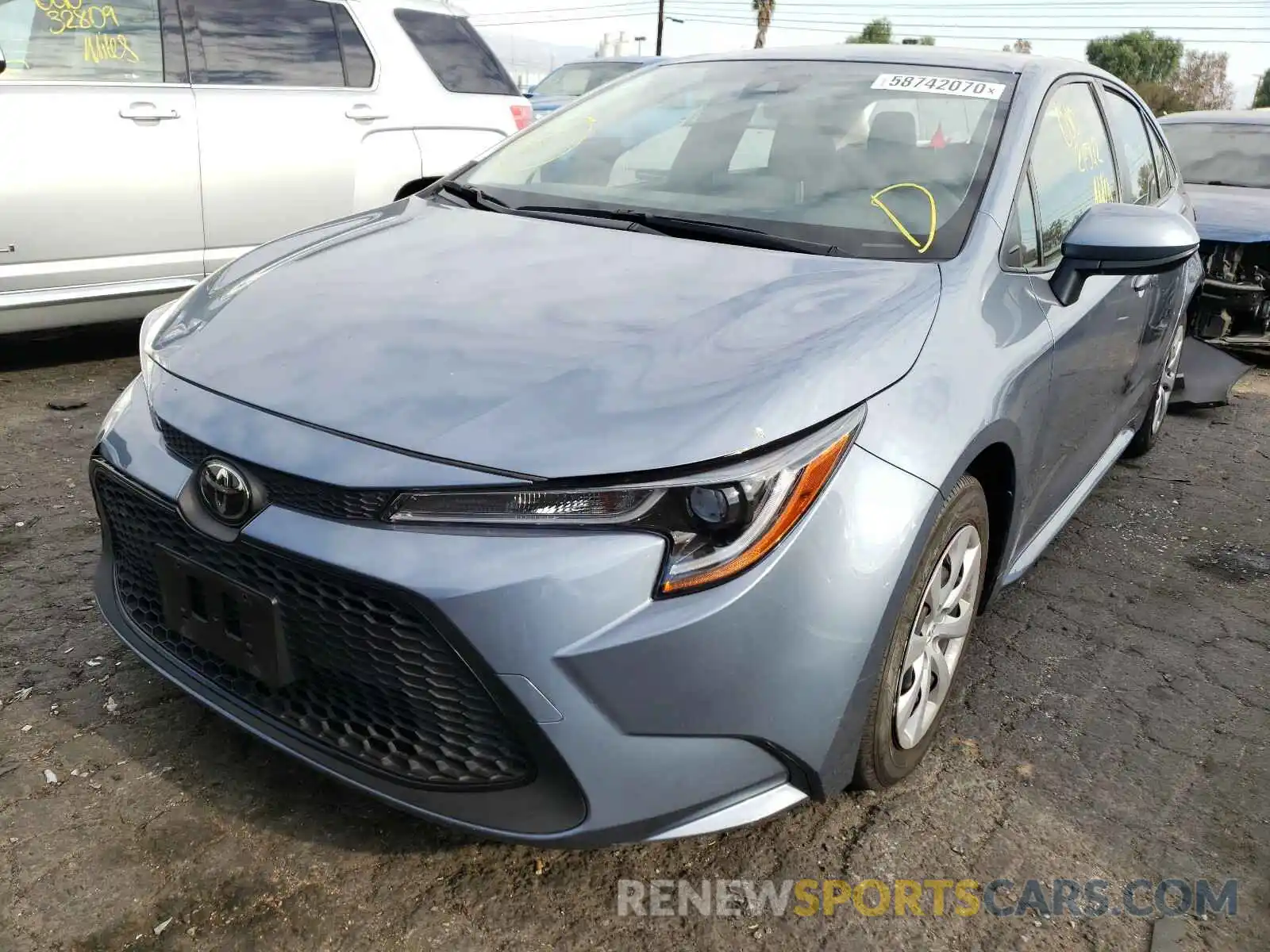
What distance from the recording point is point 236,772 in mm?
2113

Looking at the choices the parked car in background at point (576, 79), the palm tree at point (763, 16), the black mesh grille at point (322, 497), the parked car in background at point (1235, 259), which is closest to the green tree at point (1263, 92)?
the palm tree at point (763, 16)

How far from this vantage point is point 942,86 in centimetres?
273

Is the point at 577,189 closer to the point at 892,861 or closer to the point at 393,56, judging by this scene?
the point at 892,861

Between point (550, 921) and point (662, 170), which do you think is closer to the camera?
point (550, 921)

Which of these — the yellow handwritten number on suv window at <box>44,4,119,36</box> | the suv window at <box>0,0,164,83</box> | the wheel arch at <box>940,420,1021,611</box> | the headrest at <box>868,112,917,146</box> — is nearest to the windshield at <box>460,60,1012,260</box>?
the headrest at <box>868,112,917,146</box>

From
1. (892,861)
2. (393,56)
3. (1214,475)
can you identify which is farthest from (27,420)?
(1214,475)

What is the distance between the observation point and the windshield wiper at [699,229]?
2314mm

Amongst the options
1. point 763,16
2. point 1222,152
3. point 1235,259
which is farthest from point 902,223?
point 763,16

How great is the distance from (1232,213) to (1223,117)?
6.23ft

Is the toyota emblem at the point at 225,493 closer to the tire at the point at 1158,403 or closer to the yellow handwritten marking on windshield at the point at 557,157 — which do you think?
the yellow handwritten marking on windshield at the point at 557,157

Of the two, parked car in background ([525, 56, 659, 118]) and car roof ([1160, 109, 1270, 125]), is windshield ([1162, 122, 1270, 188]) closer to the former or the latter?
car roof ([1160, 109, 1270, 125])

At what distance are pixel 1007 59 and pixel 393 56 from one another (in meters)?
3.39

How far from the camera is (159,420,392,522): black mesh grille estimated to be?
1.62 m

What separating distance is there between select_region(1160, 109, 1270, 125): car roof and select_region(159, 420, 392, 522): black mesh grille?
7.40 metres
